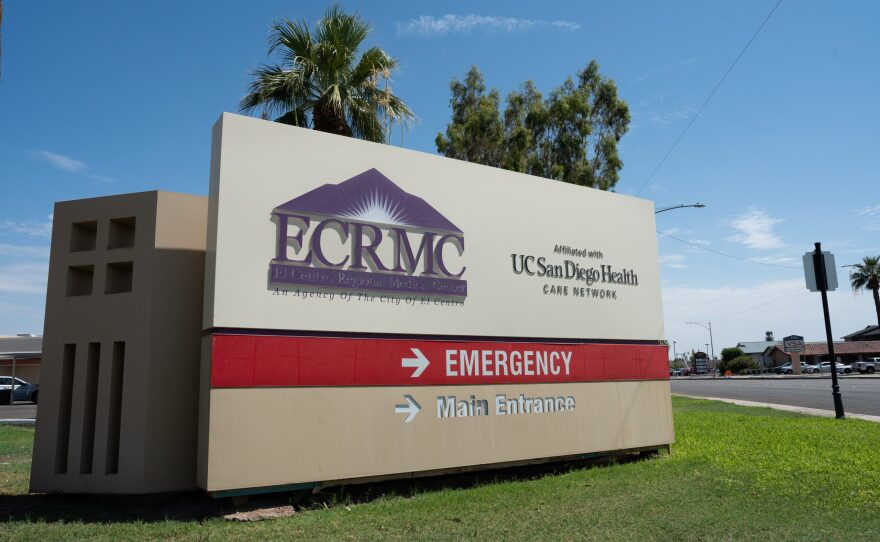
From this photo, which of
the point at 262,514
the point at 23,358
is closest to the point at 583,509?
the point at 262,514

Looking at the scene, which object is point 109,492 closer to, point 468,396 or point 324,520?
point 324,520

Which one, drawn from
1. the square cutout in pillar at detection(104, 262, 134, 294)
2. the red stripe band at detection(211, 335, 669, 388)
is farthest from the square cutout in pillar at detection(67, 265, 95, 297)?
the red stripe band at detection(211, 335, 669, 388)

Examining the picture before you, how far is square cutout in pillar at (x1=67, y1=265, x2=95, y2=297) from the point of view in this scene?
8.74m

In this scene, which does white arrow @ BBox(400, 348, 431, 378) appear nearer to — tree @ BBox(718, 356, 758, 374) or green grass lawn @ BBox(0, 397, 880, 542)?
green grass lawn @ BBox(0, 397, 880, 542)

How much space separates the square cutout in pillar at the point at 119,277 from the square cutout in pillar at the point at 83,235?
1.82ft

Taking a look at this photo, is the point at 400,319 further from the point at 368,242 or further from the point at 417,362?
the point at 368,242

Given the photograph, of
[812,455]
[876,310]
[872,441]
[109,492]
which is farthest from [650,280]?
[876,310]

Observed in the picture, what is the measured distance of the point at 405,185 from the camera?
919 cm

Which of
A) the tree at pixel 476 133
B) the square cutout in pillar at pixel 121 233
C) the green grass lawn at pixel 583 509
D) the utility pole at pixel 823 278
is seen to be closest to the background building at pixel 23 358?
the tree at pixel 476 133

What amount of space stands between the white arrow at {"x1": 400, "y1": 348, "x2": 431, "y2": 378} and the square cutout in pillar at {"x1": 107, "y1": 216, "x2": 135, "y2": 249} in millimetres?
4216

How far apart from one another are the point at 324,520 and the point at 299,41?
31.7 ft

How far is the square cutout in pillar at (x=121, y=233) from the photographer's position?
871 cm

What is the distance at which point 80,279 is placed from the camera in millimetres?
8922

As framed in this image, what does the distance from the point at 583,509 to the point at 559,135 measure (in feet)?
63.7
